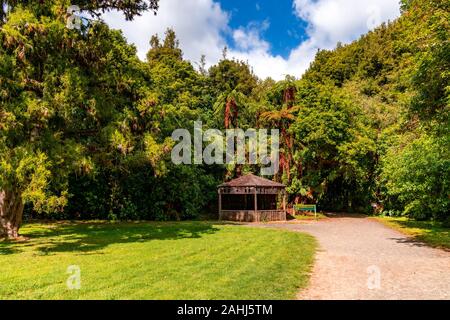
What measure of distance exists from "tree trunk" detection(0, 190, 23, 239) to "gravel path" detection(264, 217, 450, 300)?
1211 centimetres

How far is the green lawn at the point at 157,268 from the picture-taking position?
7196 mm

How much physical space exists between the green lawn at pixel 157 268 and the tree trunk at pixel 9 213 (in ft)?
3.20

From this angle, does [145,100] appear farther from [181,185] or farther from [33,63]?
[181,185]

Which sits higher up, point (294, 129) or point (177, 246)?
point (294, 129)

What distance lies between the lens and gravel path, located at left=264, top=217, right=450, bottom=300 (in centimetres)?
739

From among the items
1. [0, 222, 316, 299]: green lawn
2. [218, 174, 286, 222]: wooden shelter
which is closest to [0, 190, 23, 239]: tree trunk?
[0, 222, 316, 299]: green lawn

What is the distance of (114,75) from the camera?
677 inches

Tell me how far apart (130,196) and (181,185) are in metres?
3.84

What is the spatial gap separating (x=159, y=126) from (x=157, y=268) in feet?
38.6

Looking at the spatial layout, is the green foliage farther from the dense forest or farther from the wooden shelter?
the wooden shelter

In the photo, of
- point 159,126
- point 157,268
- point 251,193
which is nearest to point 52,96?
point 159,126

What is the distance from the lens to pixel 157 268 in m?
9.34
